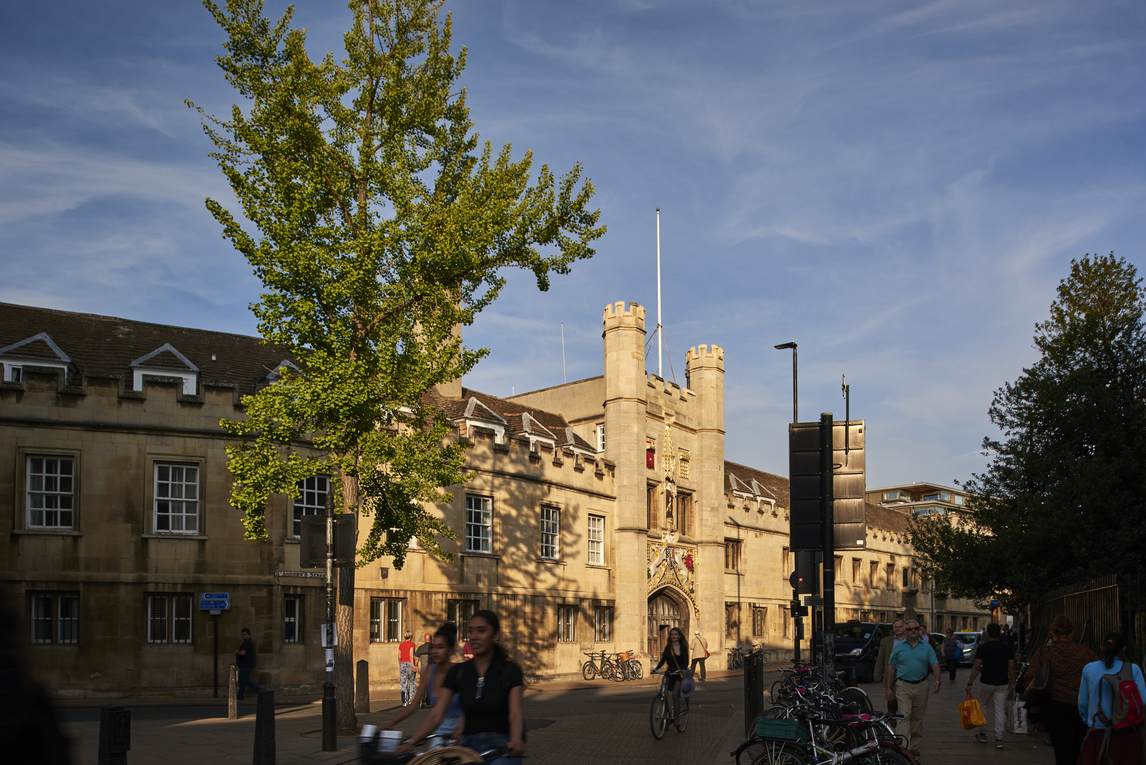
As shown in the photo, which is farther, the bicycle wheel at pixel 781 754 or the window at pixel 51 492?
the window at pixel 51 492

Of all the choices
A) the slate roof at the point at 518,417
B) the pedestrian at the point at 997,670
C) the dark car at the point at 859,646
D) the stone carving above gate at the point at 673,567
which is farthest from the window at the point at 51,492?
the dark car at the point at 859,646

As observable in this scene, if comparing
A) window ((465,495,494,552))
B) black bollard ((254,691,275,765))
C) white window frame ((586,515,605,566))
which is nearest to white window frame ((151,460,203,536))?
window ((465,495,494,552))

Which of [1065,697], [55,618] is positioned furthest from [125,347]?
[1065,697]

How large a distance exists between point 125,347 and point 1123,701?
956 inches

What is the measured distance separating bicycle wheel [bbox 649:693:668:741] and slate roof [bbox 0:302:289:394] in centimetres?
1392

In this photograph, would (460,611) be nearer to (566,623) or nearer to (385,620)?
(385,620)

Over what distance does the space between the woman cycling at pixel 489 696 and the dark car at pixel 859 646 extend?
27129 mm

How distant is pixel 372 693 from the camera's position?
25.0 metres

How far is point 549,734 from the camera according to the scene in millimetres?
15164

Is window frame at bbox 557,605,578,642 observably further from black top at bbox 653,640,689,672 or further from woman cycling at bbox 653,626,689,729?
black top at bbox 653,640,689,672

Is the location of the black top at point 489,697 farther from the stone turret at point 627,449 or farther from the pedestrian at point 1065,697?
the stone turret at point 627,449

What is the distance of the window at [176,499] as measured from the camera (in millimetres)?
22734

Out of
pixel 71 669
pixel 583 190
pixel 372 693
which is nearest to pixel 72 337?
pixel 71 669

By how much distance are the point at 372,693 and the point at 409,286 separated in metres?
13.5
